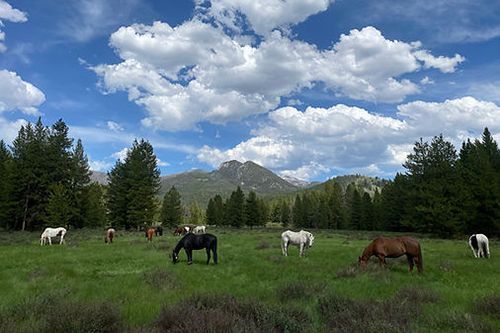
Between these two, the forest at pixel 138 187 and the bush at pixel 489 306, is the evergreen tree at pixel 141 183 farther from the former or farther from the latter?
the bush at pixel 489 306

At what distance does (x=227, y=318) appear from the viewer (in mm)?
7137

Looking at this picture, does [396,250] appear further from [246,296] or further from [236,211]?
[236,211]

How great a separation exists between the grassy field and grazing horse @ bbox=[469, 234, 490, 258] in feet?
7.96

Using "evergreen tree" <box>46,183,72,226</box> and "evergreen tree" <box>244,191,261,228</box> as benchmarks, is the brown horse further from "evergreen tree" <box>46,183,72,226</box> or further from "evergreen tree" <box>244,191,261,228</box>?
"evergreen tree" <box>244,191,261,228</box>

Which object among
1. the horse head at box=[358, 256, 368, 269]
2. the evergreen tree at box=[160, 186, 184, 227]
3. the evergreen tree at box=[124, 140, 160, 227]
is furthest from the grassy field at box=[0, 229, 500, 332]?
the evergreen tree at box=[160, 186, 184, 227]

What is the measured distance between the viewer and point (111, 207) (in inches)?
2579

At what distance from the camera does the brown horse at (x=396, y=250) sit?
16375 mm

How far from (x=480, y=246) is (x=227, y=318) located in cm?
2074

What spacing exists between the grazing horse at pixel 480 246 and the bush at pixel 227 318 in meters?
18.5

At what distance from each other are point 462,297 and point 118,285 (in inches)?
423

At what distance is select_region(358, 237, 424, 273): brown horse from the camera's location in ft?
53.7

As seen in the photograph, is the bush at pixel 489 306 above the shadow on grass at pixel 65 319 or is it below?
below

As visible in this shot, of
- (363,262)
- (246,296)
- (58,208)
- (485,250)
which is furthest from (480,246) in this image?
(58,208)

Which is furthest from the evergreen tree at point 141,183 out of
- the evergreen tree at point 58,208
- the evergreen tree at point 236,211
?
the evergreen tree at point 236,211
